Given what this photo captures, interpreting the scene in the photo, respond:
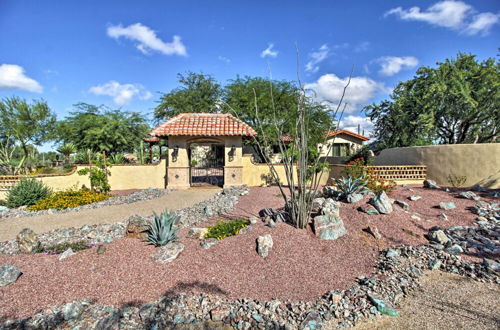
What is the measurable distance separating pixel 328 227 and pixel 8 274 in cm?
597

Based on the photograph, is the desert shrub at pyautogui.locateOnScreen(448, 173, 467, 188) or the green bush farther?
the desert shrub at pyautogui.locateOnScreen(448, 173, 467, 188)

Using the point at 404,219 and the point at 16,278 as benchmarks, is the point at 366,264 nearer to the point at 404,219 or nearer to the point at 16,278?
the point at 404,219

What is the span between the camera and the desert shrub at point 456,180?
11.5 meters

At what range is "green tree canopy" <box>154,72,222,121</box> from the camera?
22.1m

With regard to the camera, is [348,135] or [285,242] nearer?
[285,242]

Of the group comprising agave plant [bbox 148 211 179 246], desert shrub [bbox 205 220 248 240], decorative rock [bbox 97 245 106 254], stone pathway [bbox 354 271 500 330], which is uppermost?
agave plant [bbox 148 211 179 246]

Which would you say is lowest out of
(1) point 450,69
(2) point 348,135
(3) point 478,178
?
(3) point 478,178

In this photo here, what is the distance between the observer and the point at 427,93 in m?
16.3

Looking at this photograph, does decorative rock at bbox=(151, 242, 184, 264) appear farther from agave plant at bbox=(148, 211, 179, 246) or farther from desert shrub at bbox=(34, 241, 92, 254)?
desert shrub at bbox=(34, 241, 92, 254)

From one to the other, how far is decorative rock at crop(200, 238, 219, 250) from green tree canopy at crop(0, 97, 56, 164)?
74.2ft

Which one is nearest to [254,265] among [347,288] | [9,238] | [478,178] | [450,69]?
[347,288]

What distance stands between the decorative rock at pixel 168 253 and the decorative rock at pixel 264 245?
1580 mm

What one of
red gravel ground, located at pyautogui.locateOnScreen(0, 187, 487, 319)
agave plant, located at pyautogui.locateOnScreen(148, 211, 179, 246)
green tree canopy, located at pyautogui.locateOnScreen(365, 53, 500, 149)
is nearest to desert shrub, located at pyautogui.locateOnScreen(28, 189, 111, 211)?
red gravel ground, located at pyautogui.locateOnScreen(0, 187, 487, 319)

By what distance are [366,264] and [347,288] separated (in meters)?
0.96
